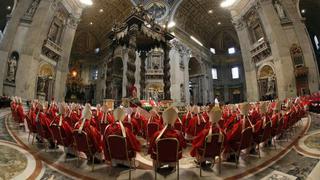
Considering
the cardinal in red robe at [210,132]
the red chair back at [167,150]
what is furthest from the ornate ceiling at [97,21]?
the red chair back at [167,150]

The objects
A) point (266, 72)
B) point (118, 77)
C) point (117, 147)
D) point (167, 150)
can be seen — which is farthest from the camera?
point (118, 77)

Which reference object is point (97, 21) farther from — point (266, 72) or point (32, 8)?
point (266, 72)

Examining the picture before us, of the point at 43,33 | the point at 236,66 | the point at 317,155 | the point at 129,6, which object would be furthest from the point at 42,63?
the point at 236,66

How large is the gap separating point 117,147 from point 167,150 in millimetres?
891

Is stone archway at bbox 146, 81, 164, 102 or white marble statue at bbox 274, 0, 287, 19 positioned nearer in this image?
white marble statue at bbox 274, 0, 287, 19

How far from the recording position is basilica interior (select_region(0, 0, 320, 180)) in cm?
339

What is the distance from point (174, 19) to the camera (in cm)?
2412

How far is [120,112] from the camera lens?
325 cm

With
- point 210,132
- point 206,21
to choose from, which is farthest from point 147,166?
point 206,21

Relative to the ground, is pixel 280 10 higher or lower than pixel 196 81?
higher

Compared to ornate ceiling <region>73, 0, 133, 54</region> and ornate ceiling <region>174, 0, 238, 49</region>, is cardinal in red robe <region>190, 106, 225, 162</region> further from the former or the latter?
ornate ceiling <region>174, 0, 238, 49</region>

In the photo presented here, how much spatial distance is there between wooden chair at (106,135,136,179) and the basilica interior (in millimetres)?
215

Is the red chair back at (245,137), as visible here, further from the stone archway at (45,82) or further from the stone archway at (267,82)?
the stone archway at (45,82)

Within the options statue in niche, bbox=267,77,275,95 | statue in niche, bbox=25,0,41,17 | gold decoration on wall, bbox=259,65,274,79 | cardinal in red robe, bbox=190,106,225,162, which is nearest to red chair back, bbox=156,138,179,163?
cardinal in red robe, bbox=190,106,225,162
